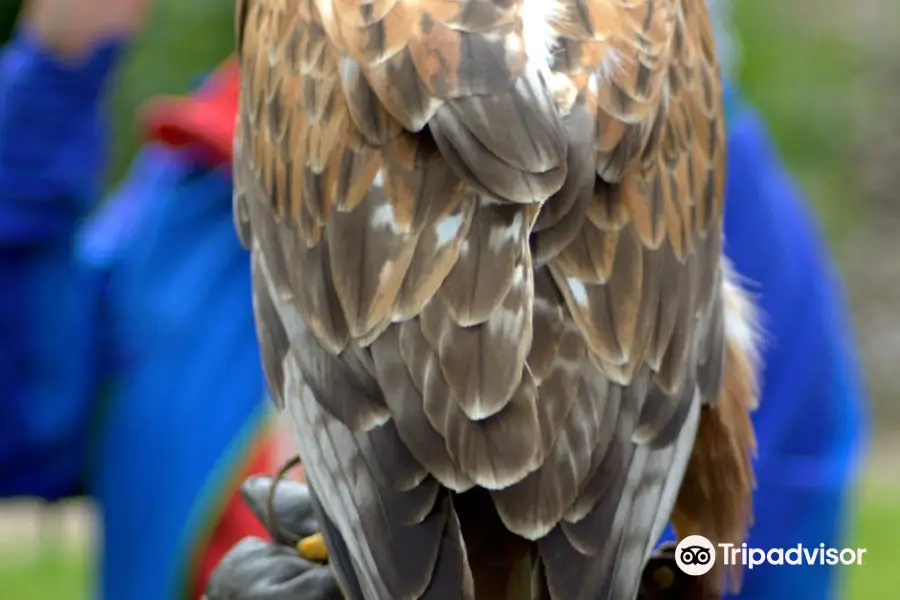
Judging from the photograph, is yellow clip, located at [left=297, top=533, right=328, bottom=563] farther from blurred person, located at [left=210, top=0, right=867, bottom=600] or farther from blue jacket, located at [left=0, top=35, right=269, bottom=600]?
blurred person, located at [left=210, top=0, right=867, bottom=600]

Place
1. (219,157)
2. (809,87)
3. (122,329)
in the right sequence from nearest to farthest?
(219,157) < (122,329) < (809,87)

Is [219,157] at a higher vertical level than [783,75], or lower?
lower

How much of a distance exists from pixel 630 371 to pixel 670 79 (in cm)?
58

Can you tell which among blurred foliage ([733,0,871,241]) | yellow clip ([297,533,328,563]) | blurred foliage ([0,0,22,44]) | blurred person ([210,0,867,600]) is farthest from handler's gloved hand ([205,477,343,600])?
blurred foliage ([733,0,871,241])

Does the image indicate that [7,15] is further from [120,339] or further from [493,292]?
[493,292]

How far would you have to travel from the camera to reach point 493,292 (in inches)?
87.3

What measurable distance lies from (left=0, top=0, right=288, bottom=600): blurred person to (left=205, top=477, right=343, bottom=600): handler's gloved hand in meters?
0.94

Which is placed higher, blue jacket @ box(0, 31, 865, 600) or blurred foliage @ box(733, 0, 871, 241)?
blurred foliage @ box(733, 0, 871, 241)

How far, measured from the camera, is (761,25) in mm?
10891

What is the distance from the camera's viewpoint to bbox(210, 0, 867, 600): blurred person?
164 inches

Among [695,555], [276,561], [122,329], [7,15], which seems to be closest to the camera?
[695,555]

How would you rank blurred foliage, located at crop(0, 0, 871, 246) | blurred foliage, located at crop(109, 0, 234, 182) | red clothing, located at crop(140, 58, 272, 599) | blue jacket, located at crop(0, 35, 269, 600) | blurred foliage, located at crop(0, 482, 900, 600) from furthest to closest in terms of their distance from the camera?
blurred foliage, located at crop(0, 0, 871, 246)
blurred foliage, located at crop(109, 0, 234, 182)
blurred foliage, located at crop(0, 482, 900, 600)
blue jacket, located at crop(0, 35, 269, 600)
red clothing, located at crop(140, 58, 272, 599)

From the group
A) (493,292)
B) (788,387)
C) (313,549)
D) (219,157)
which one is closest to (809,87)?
(788,387)

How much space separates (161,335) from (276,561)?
1409mm
